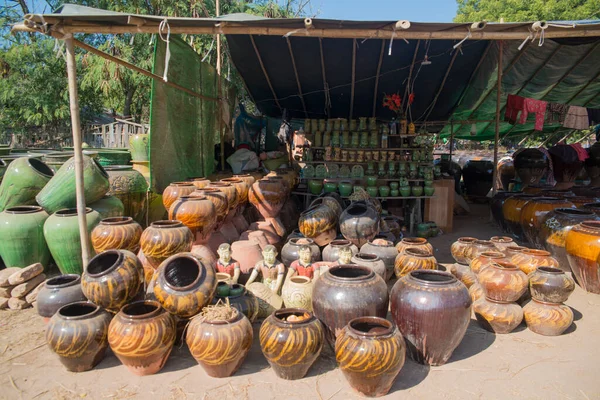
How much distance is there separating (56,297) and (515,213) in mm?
5892

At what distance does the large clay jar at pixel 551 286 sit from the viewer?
3379mm

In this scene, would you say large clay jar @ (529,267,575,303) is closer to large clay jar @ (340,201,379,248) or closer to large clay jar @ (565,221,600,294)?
large clay jar @ (565,221,600,294)

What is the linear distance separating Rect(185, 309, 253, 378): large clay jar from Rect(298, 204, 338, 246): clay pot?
2.39 meters

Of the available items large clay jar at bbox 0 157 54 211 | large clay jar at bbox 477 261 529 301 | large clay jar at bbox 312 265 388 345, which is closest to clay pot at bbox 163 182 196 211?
large clay jar at bbox 0 157 54 211

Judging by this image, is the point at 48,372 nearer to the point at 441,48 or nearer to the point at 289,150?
the point at 441,48

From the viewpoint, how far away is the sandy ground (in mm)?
2609

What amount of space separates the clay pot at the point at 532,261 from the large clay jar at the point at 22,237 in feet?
16.5

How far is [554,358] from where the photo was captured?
9.98ft

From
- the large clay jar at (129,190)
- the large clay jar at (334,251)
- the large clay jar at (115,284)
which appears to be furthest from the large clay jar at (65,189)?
the large clay jar at (334,251)

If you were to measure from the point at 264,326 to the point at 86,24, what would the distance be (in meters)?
3.14

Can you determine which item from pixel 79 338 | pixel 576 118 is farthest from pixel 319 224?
pixel 576 118

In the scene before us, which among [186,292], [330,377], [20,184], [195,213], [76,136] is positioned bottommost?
[330,377]

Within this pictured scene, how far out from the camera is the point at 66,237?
164 inches

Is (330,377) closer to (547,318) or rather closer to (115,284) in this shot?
(115,284)
